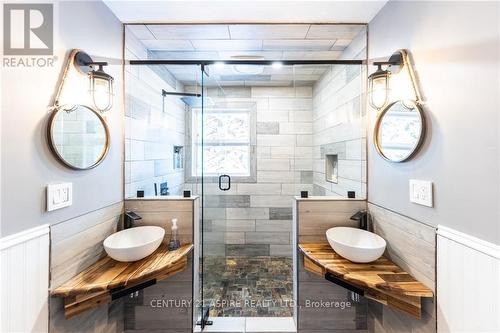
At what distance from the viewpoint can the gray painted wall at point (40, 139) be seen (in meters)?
1.01

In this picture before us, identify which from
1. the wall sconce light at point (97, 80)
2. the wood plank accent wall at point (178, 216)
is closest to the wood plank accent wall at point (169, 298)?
the wood plank accent wall at point (178, 216)

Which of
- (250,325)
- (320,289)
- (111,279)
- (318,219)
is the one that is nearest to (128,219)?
(111,279)

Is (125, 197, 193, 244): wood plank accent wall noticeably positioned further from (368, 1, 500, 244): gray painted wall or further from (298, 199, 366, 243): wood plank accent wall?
(368, 1, 500, 244): gray painted wall

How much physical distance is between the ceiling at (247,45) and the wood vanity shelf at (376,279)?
6.00 feet

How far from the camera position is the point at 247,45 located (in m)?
2.33

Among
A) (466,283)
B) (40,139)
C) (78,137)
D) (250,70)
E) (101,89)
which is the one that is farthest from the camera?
(250,70)

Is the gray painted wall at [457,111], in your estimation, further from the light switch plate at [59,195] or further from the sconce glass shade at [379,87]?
the light switch plate at [59,195]

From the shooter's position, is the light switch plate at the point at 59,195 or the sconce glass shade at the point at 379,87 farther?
the sconce glass shade at the point at 379,87

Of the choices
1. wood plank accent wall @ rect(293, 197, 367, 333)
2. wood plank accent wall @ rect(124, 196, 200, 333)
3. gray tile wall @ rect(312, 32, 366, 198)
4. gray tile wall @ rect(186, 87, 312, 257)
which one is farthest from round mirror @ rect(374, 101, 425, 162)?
wood plank accent wall @ rect(124, 196, 200, 333)

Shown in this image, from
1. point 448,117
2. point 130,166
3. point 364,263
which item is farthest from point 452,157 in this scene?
point 130,166

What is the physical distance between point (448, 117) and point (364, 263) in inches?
38.8

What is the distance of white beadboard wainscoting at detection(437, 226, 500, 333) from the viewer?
2.98 ft

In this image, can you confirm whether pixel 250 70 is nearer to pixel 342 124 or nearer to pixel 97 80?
pixel 342 124

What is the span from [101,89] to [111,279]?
1208 mm
